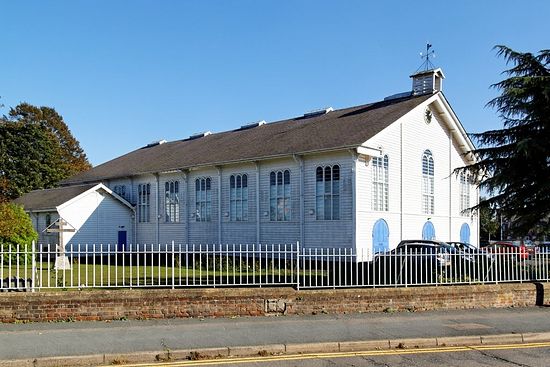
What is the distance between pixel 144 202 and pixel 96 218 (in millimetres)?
3162

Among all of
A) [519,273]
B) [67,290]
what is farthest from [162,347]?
[519,273]

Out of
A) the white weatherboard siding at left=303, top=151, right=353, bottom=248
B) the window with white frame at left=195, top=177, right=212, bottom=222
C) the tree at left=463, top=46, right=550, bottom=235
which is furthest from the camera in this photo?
the window with white frame at left=195, top=177, right=212, bottom=222

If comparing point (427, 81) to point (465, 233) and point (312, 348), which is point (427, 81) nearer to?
point (465, 233)

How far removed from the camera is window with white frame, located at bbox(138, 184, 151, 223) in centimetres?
3753

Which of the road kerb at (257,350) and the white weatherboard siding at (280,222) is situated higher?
the white weatherboard siding at (280,222)

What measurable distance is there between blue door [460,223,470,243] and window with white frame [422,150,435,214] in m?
3.50

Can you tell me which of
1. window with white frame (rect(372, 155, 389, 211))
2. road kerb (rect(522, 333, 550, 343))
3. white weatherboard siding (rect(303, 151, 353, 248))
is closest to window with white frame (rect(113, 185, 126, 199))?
white weatherboard siding (rect(303, 151, 353, 248))

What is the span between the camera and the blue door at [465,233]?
32806mm

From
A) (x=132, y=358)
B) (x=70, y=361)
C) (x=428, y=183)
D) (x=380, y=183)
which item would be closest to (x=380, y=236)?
(x=380, y=183)

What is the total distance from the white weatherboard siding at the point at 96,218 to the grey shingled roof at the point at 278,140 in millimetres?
2493

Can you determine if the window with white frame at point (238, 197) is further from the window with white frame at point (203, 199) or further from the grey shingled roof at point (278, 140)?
the window with white frame at point (203, 199)

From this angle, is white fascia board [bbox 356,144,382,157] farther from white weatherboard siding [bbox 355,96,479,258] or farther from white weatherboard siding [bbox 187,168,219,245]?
white weatherboard siding [bbox 187,168,219,245]

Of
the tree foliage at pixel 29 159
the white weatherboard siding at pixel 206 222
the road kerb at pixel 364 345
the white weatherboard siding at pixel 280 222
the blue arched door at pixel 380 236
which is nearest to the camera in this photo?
the road kerb at pixel 364 345

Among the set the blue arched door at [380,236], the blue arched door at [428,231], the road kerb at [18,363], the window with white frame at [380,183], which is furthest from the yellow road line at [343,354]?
the blue arched door at [428,231]
